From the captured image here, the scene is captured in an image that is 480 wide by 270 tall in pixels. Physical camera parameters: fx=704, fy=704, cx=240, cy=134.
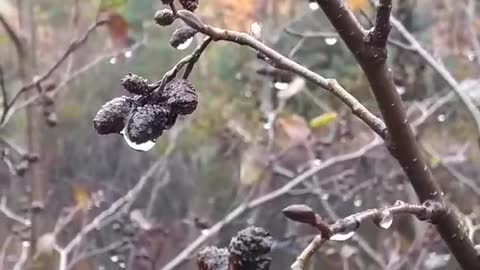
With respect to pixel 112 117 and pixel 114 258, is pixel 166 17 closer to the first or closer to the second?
pixel 112 117

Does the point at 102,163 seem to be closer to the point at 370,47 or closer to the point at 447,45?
the point at 447,45

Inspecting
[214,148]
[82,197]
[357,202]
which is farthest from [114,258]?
[357,202]

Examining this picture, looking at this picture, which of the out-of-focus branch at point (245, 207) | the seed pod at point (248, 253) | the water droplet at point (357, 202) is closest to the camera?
the seed pod at point (248, 253)

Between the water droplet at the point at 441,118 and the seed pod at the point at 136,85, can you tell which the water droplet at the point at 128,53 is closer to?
the water droplet at the point at 441,118

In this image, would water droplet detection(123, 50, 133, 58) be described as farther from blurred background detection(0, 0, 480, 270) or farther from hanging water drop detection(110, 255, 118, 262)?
hanging water drop detection(110, 255, 118, 262)

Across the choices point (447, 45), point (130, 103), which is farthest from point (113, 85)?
point (130, 103)

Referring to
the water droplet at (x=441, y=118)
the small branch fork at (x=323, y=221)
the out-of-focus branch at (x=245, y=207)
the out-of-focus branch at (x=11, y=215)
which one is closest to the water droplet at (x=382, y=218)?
the small branch fork at (x=323, y=221)
